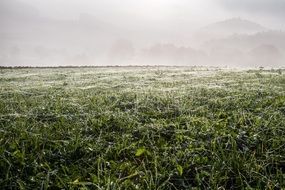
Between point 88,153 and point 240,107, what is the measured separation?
13.8 ft

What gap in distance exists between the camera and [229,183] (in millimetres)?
3875

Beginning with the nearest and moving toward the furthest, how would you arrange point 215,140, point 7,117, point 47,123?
point 215,140 → point 47,123 → point 7,117

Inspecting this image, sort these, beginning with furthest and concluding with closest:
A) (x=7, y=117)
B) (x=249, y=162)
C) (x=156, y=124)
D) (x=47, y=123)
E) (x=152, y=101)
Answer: (x=152, y=101)
(x=7, y=117)
(x=47, y=123)
(x=156, y=124)
(x=249, y=162)

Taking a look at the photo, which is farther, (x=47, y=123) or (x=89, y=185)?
(x=47, y=123)

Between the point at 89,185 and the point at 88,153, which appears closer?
the point at 89,185

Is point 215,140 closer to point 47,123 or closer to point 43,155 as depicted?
point 43,155

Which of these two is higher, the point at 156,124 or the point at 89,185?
the point at 156,124

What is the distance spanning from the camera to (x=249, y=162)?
4.24 metres

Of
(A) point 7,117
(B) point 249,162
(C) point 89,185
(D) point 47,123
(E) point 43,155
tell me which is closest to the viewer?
(C) point 89,185

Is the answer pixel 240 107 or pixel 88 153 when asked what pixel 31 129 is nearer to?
pixel 88 153

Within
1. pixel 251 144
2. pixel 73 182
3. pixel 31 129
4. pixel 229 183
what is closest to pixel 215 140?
pixel 251 144

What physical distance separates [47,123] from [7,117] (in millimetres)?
1306

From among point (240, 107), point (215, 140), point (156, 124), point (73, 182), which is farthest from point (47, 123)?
point (240, 107)

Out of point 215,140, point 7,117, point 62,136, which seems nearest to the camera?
point 215,140
